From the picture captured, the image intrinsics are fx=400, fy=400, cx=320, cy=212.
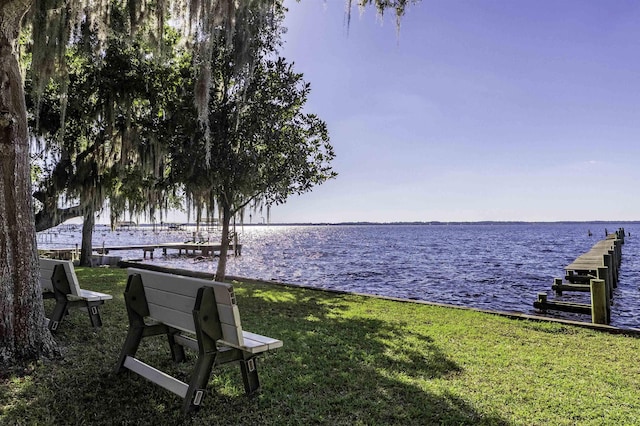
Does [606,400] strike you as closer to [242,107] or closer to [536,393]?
[536,393]

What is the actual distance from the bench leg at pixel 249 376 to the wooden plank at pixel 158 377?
449 millimetres

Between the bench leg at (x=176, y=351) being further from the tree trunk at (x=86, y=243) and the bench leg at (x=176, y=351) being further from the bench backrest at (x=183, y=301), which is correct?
the tree trunk at (x=86, y=243)

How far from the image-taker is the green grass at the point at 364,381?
9.53ft

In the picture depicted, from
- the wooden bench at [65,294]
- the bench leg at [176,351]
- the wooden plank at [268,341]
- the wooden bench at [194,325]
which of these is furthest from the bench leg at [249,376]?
the wooden bench at [65,294]

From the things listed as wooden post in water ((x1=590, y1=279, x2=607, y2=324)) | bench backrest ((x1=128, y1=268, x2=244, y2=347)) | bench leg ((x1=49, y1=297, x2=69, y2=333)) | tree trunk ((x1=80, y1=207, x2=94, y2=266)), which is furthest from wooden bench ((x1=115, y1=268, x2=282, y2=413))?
tree trunk ((x1=80, y1=207, x2=94, y2=266))

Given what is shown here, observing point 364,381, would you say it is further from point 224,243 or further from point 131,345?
point 224,243

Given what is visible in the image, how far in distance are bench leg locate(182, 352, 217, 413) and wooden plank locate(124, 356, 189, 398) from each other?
0.06 m

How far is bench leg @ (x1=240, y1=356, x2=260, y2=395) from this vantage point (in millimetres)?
3150

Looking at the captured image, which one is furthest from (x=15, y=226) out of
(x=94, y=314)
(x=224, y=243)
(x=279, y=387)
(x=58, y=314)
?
(x=224, y=243)

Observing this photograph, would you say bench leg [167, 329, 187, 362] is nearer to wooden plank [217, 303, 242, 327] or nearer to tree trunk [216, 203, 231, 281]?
wooden plank [217, 303, 242, 327]

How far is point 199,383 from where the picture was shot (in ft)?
9.37

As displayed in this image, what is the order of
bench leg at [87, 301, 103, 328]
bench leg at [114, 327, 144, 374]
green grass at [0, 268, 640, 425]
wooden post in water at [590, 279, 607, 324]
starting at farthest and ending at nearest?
wooden post in water at [590, 279, 607, 324] < bench leg at [87, 301, 103, 328] < bench leg at [114, 327, 144, 374] < green grass at [0, 268, 640, 425]

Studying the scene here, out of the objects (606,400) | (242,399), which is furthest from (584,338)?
(242,399)

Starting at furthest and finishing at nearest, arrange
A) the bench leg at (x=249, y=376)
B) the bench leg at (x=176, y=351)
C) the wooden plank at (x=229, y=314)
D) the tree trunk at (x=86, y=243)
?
the tree trunk at (x=86, y=243) < the bench leg at (x=176, y=351) < the bench leg at (x=249, y=376) < the wooden plank at (x=229, y=314)
